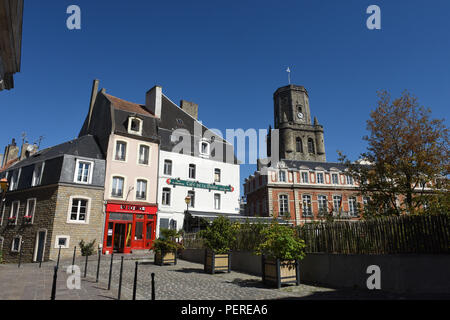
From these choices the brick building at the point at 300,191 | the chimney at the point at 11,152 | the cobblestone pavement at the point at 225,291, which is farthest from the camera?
the chimney at the point at 11,152

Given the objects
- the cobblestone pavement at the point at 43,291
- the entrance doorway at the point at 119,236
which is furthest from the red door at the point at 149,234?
the cobblestone pavement at the point at 43,291

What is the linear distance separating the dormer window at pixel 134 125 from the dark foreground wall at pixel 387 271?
17.9m

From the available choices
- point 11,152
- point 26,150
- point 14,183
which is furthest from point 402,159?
point 11,152

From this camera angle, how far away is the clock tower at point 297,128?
48.8 metres

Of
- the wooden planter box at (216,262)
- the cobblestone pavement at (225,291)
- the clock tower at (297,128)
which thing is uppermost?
the clock tower at (297,128)

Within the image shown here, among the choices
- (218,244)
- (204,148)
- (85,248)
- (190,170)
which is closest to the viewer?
(218,244)

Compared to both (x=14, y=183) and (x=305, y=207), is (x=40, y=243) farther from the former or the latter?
(x=305, y=207)

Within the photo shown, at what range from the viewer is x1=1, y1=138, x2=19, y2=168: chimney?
38.1 metres

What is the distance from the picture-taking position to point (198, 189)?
2575 centimetres

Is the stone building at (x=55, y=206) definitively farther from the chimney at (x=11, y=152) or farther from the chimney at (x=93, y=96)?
the chimney at (x=11, y=152)

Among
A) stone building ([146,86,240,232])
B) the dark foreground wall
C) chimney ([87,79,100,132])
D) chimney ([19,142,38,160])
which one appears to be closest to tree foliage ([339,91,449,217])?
the dark foreground wall

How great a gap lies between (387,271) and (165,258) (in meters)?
10.0

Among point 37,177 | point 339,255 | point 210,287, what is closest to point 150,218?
point 37,177

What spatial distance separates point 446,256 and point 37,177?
23.9 meters
